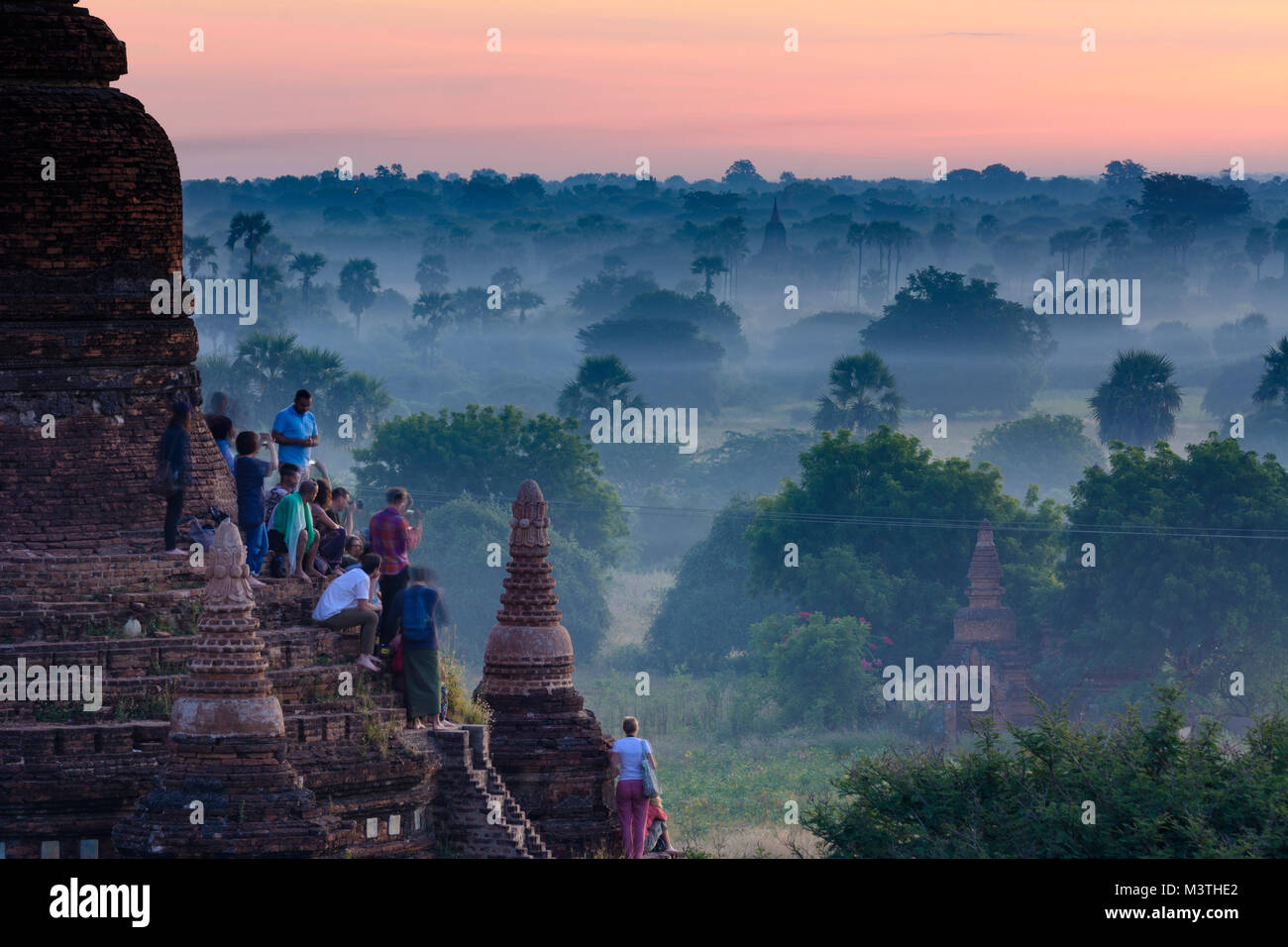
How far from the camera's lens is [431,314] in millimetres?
164500

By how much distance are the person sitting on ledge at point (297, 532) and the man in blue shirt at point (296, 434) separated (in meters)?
0.78

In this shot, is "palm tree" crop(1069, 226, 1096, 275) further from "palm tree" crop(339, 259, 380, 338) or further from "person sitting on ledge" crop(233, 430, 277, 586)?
"person sitting on ledge" crop(233, 430, 277, 586)

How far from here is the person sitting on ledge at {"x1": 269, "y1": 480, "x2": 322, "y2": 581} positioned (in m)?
A: 22.2

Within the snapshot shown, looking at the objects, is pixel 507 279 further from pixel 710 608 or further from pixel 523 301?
pixel 710 608

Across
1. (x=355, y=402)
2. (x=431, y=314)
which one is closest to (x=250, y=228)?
(x=355, y=402)

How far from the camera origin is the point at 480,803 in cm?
2188

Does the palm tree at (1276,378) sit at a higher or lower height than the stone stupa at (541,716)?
higher

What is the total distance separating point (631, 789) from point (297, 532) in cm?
412

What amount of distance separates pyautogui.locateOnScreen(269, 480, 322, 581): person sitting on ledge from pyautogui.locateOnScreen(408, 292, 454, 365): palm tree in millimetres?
140372

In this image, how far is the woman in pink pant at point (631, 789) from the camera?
23.0 meters

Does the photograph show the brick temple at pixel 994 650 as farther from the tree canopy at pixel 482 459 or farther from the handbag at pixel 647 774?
the handbag at pixel 647 774

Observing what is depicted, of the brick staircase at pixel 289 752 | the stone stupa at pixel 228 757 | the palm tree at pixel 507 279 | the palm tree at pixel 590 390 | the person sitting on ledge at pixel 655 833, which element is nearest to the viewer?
the stone stupa at pixel 228 757

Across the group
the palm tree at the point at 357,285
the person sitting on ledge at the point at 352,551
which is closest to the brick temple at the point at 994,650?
the person sitting on ledge at the point at 352,551
